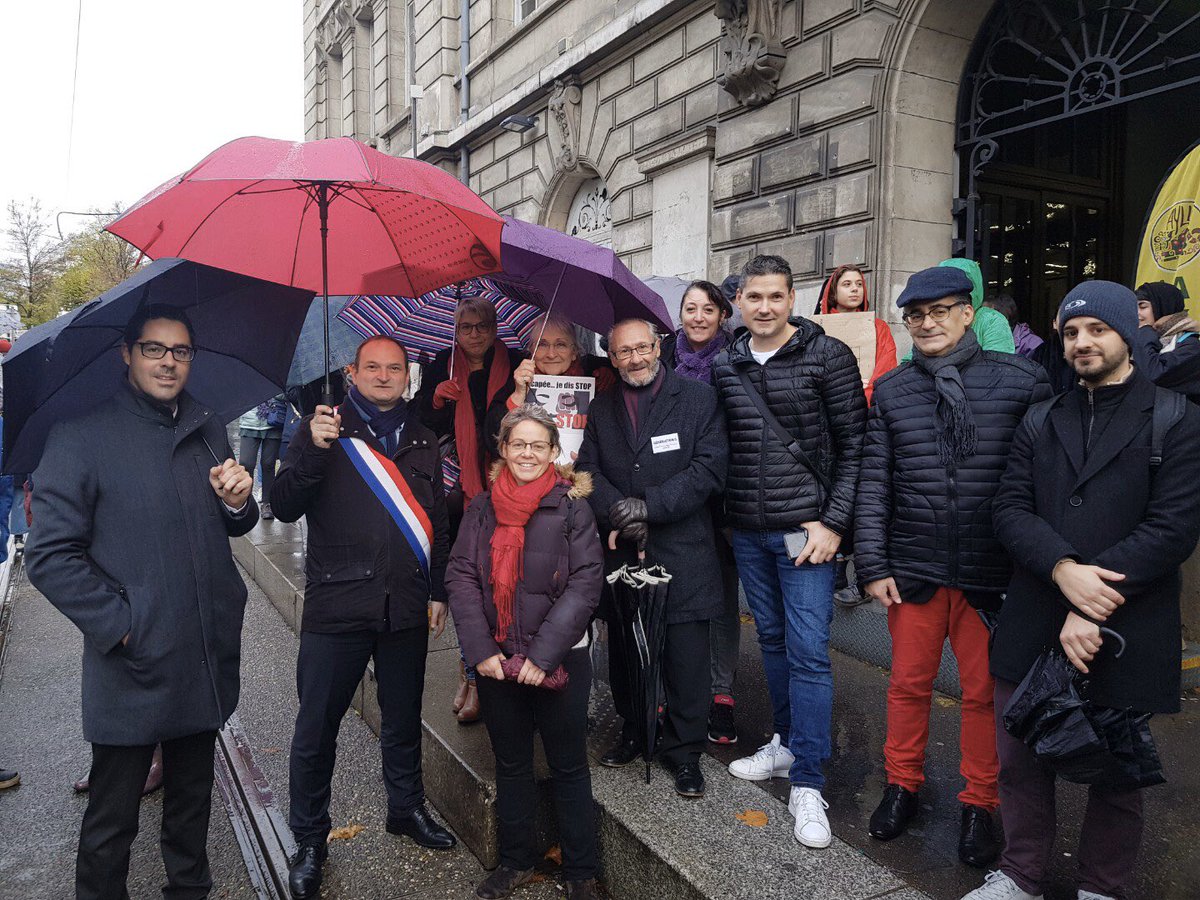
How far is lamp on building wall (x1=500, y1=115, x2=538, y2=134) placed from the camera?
39.1 feet

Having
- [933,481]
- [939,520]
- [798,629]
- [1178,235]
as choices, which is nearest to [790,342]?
[933,481]

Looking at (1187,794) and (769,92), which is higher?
(769,92)

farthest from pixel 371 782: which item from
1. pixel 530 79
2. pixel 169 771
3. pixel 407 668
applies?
pixel 530 79

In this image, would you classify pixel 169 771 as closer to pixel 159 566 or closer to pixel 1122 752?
pixel 159 566

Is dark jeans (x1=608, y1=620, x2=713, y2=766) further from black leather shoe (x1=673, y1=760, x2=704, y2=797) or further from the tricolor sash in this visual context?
the tricolor sash

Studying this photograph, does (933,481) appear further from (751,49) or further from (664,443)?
(751,49)

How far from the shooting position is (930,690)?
310 centimetres

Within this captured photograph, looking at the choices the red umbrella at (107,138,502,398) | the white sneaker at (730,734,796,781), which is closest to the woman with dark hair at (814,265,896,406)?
the white sneaker at (730,734,796,781)

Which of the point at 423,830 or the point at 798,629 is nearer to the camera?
the point at 798,629

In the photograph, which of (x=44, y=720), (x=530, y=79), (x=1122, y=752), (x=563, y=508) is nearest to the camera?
Result: (x=1122, y=752)

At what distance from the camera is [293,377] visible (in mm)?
3555

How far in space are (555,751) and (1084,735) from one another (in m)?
1.66

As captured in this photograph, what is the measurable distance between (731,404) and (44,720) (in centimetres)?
431

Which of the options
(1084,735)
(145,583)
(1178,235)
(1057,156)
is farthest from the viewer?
(1057,156)
